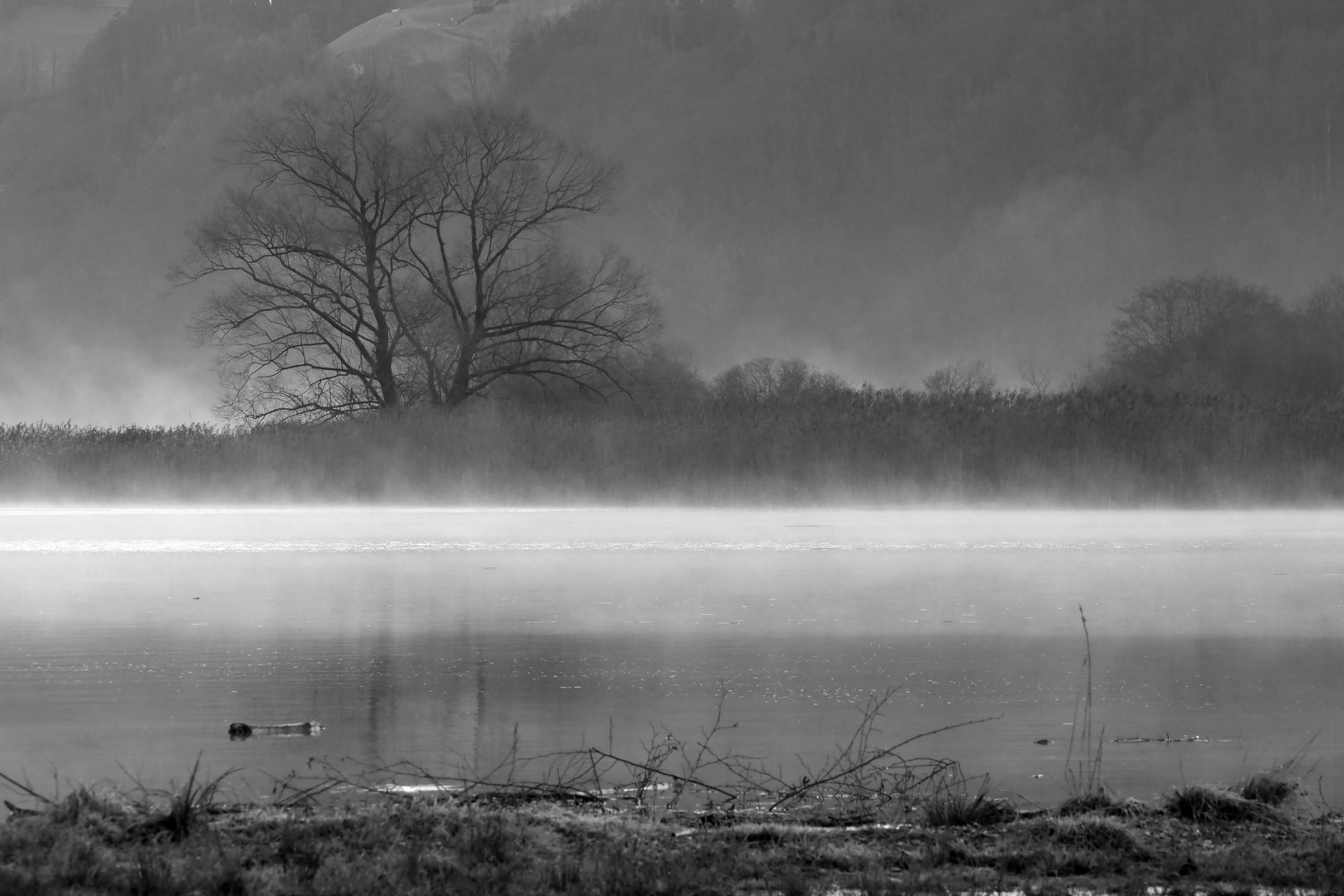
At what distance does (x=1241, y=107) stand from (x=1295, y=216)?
9138 mm

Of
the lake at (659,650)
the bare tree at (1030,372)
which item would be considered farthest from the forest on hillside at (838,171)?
the lake at (659,650)

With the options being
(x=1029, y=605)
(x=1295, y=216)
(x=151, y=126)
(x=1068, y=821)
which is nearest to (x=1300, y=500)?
(x=1029, y=605)

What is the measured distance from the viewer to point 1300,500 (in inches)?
976

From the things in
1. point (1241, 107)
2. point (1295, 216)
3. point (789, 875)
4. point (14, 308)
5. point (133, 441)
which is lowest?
point (789, 875)

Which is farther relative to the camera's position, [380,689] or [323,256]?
[323,256]

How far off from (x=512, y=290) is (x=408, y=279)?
8.22 feet

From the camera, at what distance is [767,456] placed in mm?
26250

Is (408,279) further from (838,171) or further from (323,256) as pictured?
(838,171)

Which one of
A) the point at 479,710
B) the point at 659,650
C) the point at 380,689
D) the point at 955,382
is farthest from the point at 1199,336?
the point at 479,710

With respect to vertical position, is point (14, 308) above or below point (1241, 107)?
below

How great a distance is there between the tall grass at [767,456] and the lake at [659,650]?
6405 mm

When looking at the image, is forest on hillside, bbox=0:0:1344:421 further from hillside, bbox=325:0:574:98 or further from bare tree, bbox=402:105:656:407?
bare tree, bbox=402:105:656:407

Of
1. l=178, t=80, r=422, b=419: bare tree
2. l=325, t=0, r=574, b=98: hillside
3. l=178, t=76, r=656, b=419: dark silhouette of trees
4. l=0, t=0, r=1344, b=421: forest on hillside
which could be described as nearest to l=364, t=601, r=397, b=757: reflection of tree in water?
l=178, t=76, r=656, b=419: dark silhouette of trees

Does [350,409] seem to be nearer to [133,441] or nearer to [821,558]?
[133,441]
